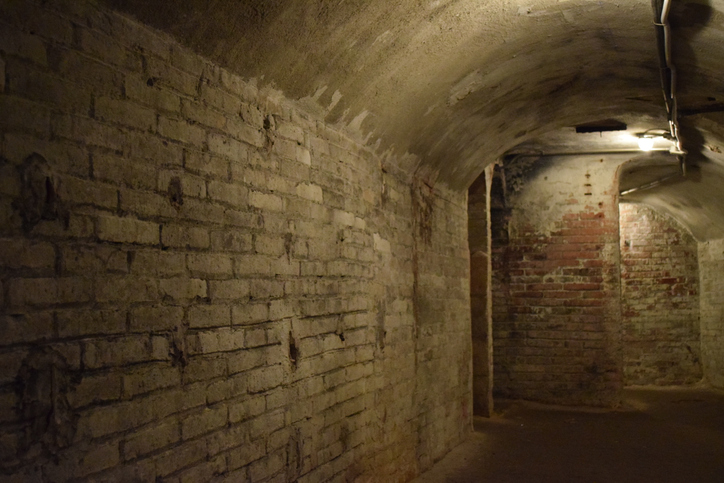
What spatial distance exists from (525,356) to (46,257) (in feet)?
25.5

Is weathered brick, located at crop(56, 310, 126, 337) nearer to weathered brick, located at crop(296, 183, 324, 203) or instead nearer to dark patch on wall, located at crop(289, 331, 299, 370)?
dark patch on wall, located at crop(289, 331, 299, 370)

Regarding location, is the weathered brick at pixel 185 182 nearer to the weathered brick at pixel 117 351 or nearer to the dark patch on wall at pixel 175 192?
the dark patch on wall at pixel 175 192

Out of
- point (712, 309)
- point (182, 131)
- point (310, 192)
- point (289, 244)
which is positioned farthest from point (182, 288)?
point (712, 309)

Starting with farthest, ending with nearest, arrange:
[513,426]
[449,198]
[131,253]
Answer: [513,426] → [449,198] → [131,253]

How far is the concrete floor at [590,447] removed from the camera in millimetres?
5242

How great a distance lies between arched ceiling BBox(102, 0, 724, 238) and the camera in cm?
277

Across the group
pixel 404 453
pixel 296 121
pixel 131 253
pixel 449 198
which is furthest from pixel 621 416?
pixel 131 253

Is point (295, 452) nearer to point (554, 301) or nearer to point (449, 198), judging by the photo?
point (449, 198)

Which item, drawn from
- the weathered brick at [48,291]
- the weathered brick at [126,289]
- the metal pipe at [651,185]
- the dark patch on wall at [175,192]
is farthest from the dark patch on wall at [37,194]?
the metal pipe at [651,185]

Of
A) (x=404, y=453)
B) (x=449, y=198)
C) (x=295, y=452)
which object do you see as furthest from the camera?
(x=449, y=198)

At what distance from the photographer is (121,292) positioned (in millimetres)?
2184

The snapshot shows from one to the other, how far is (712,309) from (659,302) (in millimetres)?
863

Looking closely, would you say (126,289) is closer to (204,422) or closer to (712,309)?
(204,422)

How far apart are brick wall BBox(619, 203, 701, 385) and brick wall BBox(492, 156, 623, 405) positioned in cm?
370
